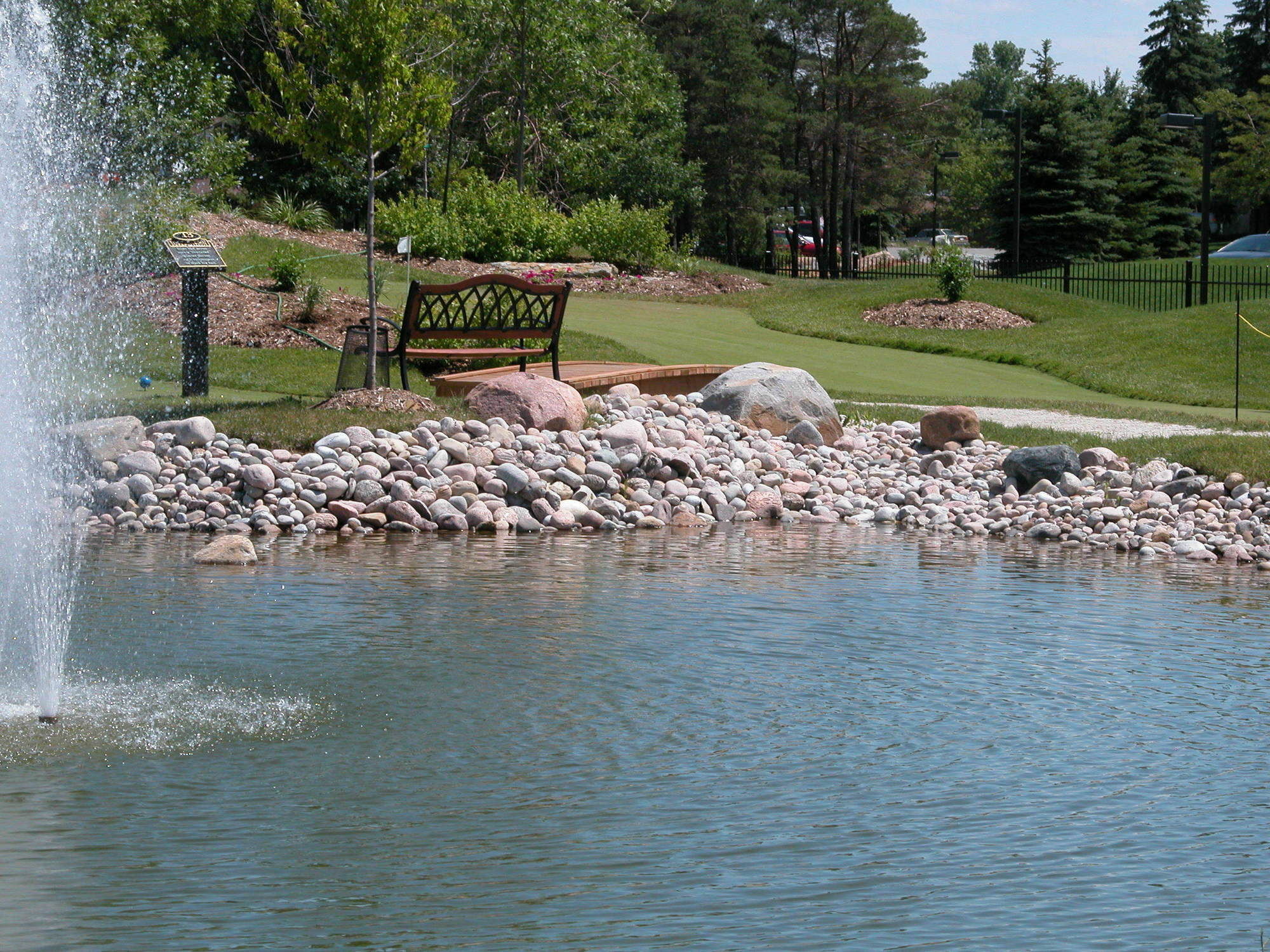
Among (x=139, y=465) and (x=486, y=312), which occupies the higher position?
(x=486, y=312)

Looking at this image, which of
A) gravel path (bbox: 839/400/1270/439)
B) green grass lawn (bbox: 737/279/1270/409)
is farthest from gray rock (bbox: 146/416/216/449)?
green grass lawn (bbox: 737/279/1270/409)

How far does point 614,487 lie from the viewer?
1284 cm

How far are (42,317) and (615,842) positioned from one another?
14.9 metres

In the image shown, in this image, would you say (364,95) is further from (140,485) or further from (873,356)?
(873,356)

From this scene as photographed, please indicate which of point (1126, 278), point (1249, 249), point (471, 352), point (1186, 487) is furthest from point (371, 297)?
point (1249, 249)

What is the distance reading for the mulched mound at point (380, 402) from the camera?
44.6ft

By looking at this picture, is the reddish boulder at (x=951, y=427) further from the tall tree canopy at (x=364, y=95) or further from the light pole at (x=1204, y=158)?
the light pole at (x=1204, y=158)

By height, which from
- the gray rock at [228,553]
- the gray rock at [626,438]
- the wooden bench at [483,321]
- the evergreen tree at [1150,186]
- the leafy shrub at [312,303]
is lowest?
the gray rock at [228,553]

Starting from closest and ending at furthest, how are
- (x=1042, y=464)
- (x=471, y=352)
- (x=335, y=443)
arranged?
(x=335, y=443), (x=1042, y=464), (x=471, y=352)

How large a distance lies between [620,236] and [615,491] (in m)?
19.9

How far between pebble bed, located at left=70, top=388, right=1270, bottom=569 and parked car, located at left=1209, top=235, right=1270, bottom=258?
3639cm

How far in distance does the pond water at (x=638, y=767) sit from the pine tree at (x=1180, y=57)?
57337 mm

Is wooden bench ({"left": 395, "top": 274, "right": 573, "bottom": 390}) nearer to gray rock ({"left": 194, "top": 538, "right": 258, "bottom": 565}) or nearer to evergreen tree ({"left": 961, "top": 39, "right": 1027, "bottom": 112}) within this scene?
gray rock ({"left": 194, "top": 538, "right": 258, "bottom": 565})

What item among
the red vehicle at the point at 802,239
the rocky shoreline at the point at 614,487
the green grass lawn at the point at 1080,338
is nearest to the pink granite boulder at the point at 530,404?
the rocky shoreline at the point at 614,487
